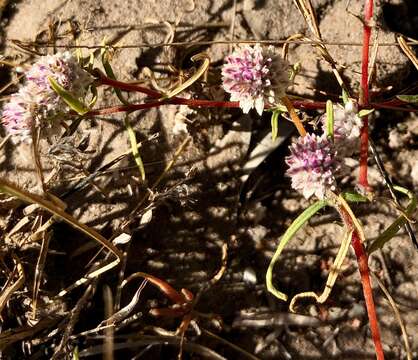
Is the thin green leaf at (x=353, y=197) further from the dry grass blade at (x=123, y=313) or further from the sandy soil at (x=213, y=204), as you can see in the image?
the dry grass blade at (x=123, y=313)

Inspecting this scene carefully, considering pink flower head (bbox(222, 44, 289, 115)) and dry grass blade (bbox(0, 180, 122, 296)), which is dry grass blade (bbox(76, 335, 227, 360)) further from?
pink flower head (bbox(222, 44, 289, 115))

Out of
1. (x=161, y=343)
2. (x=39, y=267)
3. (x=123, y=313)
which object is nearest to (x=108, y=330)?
(x=123, y=313)

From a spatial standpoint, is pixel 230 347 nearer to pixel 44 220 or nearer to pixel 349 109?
pixel 44 220

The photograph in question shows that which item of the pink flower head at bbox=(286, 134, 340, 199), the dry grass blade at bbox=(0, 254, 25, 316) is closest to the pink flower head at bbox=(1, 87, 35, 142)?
the dry grass blade at bbox=(0, 254, 25, 316)

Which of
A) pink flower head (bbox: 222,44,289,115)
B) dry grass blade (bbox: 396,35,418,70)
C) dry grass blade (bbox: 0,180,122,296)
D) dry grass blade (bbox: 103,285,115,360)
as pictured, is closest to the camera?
dry grass blade (bbox: 0,180,122,296)

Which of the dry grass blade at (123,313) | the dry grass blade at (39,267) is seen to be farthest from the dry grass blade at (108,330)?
the dry grass blade at (39,267)

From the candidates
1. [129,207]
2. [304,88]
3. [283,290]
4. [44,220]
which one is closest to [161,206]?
[129,207]

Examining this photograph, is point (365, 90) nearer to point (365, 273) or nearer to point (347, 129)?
point (347, 129)
